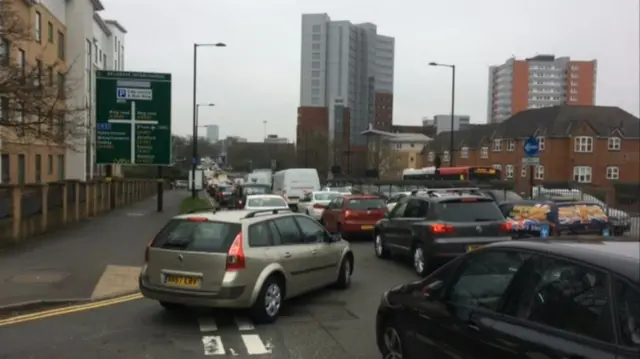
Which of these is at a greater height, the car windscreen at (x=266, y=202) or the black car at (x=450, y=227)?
the black car at (x=450, y=227)

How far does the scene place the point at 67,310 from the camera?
8453 mm

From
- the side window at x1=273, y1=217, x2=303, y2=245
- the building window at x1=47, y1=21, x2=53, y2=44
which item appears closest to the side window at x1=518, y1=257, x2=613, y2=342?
the side window at x1=273, y1=217, x2=303, y2=245

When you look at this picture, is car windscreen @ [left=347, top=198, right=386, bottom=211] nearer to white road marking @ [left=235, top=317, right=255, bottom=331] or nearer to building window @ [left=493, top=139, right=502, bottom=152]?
white road marking @ [left=235, top=317, right=255, bottom=331]

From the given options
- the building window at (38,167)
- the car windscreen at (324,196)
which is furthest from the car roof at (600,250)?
the building window at (38,167)

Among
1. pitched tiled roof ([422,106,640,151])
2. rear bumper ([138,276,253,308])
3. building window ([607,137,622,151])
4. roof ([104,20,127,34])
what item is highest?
roof ([104,20,127,34])

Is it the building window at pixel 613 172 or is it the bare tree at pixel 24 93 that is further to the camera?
the building window at pixel 613 172

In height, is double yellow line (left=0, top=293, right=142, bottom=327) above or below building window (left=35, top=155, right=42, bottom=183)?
below

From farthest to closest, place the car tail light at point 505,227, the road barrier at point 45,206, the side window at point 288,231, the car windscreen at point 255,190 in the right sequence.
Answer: the car windscreen at point 255,190 → the road barrier at point 45,206 → the car tail light at point 505,227 → the side window at point 288,231

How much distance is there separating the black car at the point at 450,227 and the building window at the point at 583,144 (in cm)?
6074

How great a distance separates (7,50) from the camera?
52.3 ft

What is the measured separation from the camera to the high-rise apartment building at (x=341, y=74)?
11619 cm

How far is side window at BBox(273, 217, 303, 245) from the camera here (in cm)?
844

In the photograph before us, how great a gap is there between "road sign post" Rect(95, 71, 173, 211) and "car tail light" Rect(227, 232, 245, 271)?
20.1 metres

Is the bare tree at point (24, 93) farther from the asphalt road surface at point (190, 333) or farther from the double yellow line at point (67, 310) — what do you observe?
the asphalt road surface at point (190, 333)
